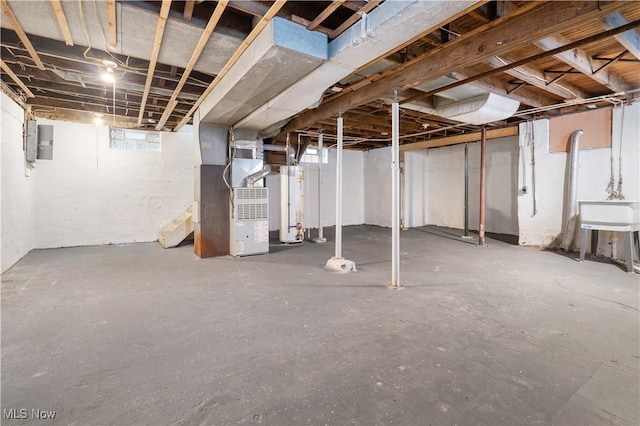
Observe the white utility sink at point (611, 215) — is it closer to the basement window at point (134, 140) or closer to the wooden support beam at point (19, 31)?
the wooden support beam at point (19, 31)

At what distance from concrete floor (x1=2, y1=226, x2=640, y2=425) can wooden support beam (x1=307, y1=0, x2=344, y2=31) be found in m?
2.41

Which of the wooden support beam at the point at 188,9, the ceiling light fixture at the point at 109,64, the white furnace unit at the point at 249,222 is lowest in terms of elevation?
the white furnace unit at the point at 249,222

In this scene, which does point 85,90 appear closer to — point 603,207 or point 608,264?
point 603,207

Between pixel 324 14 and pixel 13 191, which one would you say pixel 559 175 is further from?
pixel 13 191

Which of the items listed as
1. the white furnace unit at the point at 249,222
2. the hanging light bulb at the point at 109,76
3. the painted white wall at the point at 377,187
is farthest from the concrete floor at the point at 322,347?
the painted white wall at the point at 377,187

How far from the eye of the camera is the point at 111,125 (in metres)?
6.09

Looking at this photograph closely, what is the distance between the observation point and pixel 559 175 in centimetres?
526

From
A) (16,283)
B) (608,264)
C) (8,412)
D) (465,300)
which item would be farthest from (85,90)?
(608,264)

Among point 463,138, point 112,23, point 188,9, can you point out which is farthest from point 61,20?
point 463,138

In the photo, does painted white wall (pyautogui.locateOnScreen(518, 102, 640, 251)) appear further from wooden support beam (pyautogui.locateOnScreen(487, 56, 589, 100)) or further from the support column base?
the support column base

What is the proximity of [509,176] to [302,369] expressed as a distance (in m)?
7.22

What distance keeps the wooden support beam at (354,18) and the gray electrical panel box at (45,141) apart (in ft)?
18.8

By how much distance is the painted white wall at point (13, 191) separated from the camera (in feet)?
13.0

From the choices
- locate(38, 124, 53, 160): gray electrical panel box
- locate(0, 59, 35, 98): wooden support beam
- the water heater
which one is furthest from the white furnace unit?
locate(38, 124, 53, 160): gray electrical panel box
